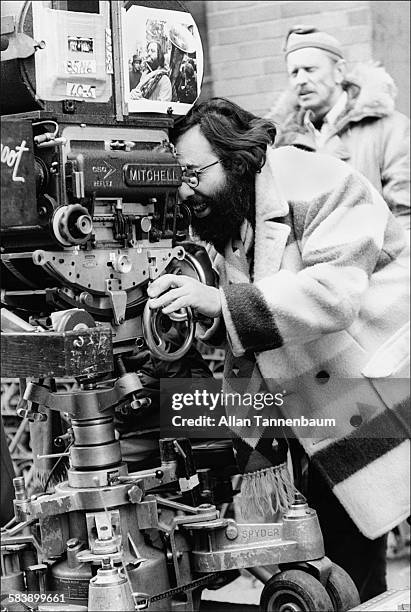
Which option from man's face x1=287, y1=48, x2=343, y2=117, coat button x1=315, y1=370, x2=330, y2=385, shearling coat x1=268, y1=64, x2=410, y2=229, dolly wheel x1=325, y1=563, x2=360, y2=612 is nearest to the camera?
dolly wheel x1=325, y1=563, x2=360, y2=612

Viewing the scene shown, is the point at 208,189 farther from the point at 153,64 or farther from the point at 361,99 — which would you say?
the point at 361,99

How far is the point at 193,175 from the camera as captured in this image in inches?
105

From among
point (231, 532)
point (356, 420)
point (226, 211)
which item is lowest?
point (231, 532)

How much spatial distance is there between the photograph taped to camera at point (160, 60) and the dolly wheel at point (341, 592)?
110 centimetres

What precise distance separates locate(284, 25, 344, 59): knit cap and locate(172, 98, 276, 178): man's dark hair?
798 millimetres

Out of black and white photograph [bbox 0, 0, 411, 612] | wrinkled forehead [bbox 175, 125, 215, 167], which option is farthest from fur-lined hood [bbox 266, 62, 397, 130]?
wrinkled forehead [bbox 175, 125, 215, 167]

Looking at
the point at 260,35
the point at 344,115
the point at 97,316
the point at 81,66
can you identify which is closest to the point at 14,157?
the point at 81,66

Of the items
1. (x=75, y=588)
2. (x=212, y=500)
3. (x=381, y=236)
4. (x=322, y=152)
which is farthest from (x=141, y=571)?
(x=322, y=152)

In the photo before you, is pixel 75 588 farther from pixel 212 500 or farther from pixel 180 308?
pixel 180 308

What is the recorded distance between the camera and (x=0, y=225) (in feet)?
7.90

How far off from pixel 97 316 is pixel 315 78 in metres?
1.29

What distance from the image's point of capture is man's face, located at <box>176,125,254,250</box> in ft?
8.87

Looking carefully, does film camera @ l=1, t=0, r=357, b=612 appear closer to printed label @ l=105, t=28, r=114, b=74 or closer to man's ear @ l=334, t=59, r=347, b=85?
printed label @ l=105, t=28, r=114, b=74

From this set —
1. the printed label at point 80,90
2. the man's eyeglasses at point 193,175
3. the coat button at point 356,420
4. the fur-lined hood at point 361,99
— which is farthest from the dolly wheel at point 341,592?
the fur-lined hood at point 361,99
